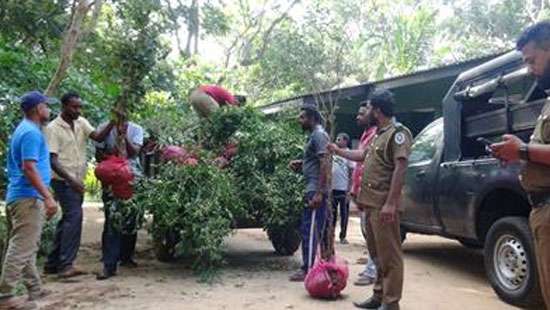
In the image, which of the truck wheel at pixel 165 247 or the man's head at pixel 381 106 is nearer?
the man's head at pixel 381 106

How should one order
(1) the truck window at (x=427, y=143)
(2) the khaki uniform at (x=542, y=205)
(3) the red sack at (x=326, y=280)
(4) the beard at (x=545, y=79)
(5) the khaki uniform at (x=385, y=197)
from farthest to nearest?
(1) the truck window at (x=427, y=143)
(3) the red sack at (x=326, y=280)
(5) the khaki uniform at (x=385, y=197)
(4) the beard at (x=545, y=79)
(2) the khaki uniform at (x=542, y=205)

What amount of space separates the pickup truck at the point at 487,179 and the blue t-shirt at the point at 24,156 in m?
4.09

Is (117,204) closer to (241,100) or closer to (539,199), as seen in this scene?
(241,100)

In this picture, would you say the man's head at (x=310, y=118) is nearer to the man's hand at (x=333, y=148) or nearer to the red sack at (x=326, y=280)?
the man's hand at (x=333, y=148)

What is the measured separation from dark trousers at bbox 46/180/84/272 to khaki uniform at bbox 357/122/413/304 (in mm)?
3030

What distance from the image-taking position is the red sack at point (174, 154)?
6313 mm

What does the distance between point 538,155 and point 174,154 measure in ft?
14.4

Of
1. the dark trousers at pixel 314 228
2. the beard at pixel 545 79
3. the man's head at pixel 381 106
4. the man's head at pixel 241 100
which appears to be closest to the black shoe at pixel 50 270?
the dark trousers at pixel 314 228

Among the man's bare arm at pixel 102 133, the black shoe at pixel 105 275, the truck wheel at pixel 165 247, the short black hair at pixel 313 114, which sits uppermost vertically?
the short black hair at pixel 313 114

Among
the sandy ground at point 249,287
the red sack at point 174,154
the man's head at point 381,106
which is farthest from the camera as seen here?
the red sack at point 174,154

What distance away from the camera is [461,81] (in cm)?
612

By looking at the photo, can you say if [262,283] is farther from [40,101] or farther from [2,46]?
[2,46]

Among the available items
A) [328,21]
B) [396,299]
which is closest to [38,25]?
[396,299]

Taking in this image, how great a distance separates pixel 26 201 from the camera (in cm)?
471
